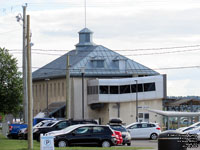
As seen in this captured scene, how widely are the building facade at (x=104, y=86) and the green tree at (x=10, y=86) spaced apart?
3640 centimetres

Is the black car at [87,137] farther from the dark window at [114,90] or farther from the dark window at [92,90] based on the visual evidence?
the dark window at [114,90]

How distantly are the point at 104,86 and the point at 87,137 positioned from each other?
63.7 meters

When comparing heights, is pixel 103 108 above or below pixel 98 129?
below

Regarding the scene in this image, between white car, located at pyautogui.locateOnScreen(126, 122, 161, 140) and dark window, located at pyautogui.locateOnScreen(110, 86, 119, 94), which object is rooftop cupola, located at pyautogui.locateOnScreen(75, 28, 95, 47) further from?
white car, located at pyautogui.locateOnScreen(126, 122, 161, 140)

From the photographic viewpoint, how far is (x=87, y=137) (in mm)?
36219

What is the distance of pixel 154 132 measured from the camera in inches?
2188

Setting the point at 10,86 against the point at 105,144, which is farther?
the point at 10,86

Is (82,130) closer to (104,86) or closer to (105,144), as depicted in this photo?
(105,144)

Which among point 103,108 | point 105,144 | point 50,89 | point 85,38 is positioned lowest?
point 105,144

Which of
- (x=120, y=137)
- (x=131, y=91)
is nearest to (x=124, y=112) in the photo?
(x=131, y=91)

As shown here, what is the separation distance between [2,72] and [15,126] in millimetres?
6490

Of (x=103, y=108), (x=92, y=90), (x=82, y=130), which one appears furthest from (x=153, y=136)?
(x=103, y=108)

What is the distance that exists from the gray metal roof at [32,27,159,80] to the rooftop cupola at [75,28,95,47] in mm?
773

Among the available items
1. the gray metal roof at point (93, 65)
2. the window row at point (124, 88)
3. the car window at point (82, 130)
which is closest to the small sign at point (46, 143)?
the car window at point (82, 130)
